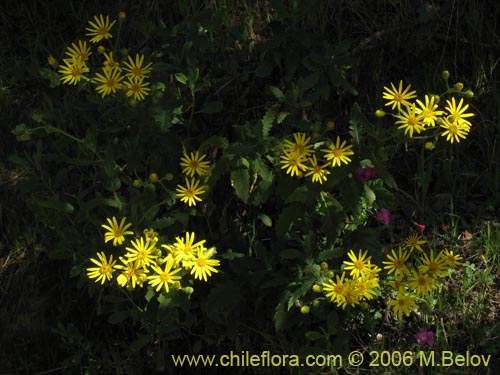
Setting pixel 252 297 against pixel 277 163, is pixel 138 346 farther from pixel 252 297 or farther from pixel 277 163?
pixel 277 163

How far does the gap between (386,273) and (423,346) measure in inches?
13.9

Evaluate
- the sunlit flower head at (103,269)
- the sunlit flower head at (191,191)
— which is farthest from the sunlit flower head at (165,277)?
the sunlit flower head at (191,191)

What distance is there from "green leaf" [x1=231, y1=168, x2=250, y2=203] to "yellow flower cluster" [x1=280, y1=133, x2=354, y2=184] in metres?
0.14

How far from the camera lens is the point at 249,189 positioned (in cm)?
268

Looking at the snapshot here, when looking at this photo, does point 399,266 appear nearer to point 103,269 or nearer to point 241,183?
point 241,183

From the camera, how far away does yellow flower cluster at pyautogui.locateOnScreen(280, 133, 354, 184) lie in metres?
2.28

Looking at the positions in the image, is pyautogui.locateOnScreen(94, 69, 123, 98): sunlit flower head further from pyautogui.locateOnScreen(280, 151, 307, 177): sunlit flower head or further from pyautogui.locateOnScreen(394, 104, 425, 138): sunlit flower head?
pyautogui.locateOnScreen(394, 104, 425, 138): sunlit flower head

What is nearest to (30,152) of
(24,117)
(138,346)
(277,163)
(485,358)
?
(24,117)

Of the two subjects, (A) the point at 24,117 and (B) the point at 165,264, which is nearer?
(B) the point at 165,264

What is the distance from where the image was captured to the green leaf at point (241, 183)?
237 cm

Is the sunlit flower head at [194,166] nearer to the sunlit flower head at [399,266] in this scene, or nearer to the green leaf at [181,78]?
the green leaf at [181,78]

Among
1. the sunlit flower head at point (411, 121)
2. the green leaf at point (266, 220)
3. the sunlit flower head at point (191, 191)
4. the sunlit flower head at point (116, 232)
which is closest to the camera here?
the sunlit flower head at point (411, 121)

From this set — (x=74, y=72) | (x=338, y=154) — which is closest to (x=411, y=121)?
(x=338, y=154)

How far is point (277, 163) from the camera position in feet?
8.06
